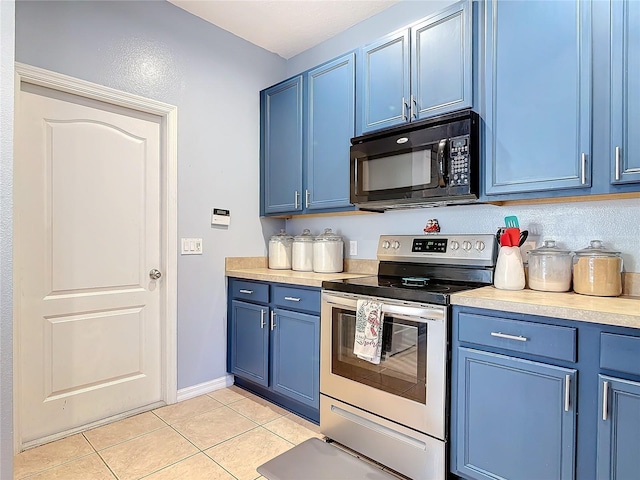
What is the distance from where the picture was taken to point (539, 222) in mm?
1980

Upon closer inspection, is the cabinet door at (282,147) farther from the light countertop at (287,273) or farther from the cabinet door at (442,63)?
the cabinet door at (442,63)

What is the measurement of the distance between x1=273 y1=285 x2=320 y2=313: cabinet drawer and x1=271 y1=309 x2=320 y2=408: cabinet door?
47mm

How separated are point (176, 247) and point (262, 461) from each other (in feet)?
4.78

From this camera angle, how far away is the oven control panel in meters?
2.06

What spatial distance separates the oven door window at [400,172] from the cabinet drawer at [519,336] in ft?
2.57

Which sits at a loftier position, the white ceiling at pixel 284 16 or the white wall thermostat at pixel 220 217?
the white ceiling at pixel 284 16

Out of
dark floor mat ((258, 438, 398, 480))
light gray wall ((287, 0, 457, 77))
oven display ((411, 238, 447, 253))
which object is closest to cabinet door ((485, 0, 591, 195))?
oven display ((411, 238, 447, 253))

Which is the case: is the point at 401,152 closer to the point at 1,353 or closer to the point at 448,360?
the point at 448,360

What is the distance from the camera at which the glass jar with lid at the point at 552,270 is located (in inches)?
68.8

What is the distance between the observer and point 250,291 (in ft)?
8.82

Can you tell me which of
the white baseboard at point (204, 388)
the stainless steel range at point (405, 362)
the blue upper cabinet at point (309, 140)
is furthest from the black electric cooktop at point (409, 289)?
the white baseboard at point (204, 388)

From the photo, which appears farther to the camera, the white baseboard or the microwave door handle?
the white baseboard

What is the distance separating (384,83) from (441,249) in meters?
1.08

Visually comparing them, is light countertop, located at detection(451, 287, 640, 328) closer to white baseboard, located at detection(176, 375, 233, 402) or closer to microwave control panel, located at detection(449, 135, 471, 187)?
microwave control panel, located at detection(449, 135, 471, 187)
